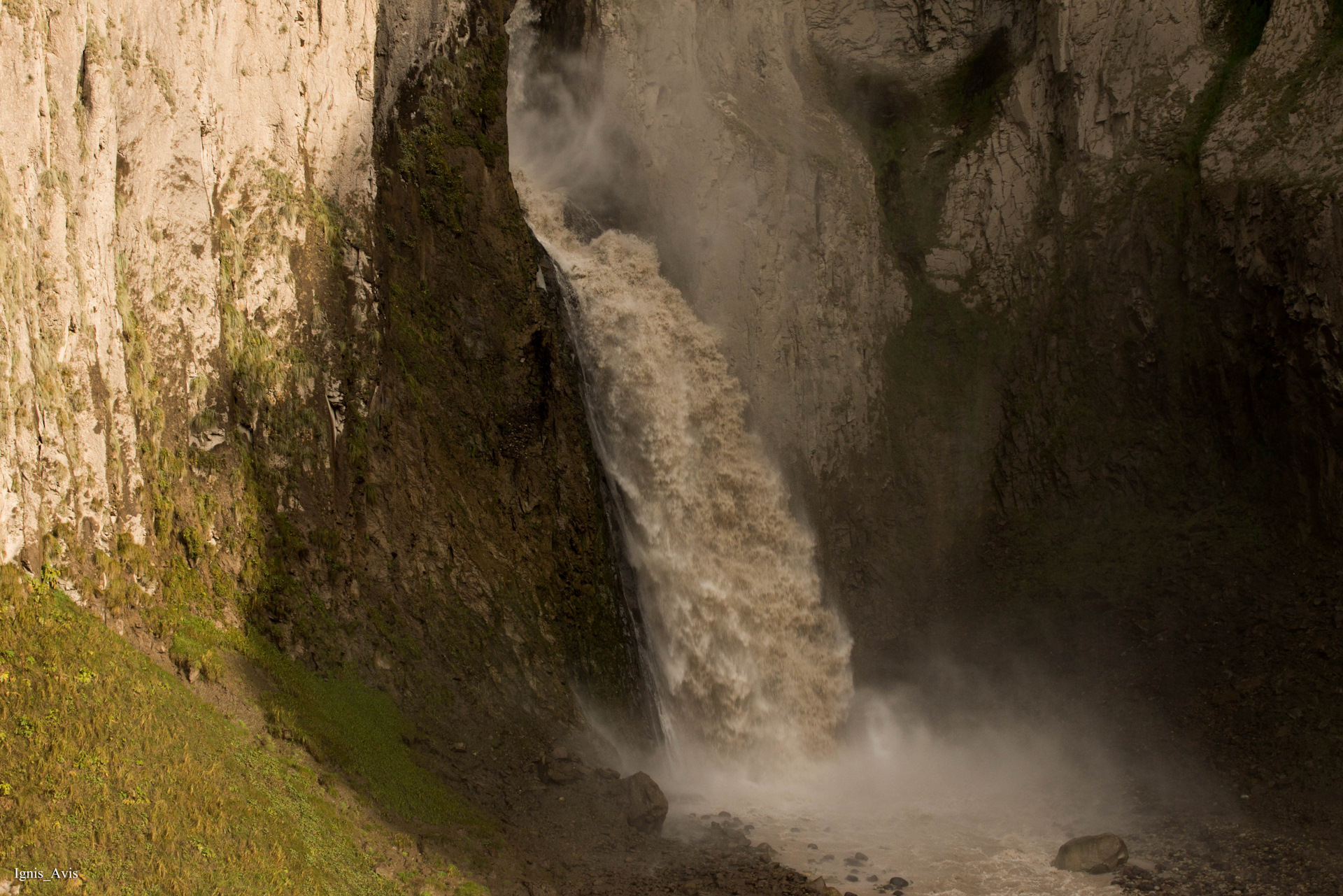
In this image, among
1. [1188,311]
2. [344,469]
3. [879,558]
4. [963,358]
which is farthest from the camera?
[963,358]

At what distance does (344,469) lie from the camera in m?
14.4

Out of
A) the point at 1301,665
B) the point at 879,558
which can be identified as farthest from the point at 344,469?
the point at 1301,665

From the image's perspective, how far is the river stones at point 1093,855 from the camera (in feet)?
49.8

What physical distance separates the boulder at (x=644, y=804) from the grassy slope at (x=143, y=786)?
3.85 m

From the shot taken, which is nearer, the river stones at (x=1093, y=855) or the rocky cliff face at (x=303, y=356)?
the rocky cliff face at (x=303, y=356)

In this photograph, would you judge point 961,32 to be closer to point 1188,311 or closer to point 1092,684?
point 1188,311

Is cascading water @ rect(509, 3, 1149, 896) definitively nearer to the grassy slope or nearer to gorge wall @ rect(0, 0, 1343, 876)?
gorge wall @ rect(0, 0, 1343, 876)

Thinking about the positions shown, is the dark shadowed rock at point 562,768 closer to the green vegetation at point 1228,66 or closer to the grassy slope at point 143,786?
the grassy slope at point 143,786

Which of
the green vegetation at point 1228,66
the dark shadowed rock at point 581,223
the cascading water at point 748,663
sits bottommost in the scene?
the cascading water at point 748,663

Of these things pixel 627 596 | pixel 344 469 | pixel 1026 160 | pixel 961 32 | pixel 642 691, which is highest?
pixel 961 32

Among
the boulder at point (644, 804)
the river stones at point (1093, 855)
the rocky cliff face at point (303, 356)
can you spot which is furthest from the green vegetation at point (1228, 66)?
the boulder at point (644, 804)

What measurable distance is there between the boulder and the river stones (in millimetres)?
6416

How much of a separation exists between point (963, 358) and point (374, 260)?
16.0 m

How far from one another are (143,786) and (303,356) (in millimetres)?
6935
